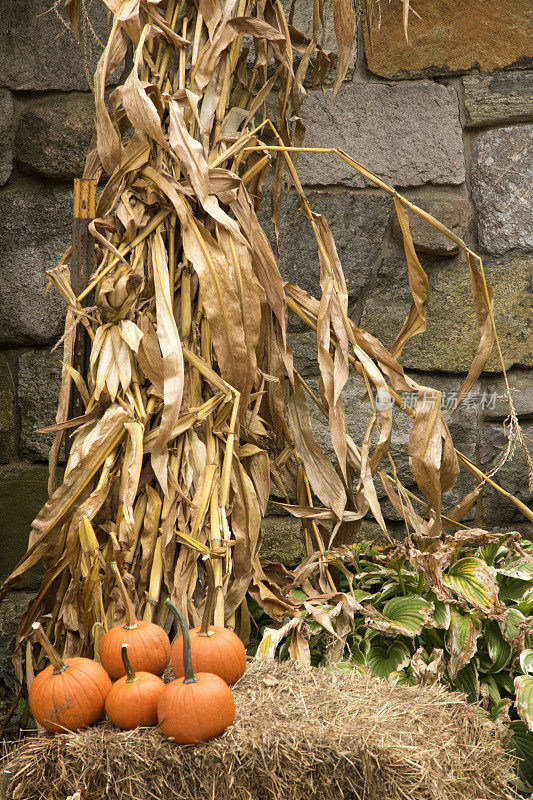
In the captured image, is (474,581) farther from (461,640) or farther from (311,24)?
(311,24)

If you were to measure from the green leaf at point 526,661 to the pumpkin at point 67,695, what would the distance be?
0.71 meters

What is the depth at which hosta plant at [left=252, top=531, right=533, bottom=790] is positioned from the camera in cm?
125

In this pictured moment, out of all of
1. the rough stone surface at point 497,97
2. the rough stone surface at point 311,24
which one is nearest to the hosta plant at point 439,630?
the rough stone surface at point 497,97

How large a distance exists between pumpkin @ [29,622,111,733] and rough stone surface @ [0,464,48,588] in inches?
32.9

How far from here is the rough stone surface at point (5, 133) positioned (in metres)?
1.75

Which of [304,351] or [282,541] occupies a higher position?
[304,351]

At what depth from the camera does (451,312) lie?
1841 mm

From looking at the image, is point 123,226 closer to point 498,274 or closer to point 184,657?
point 184,657

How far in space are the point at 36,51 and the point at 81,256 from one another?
757 mm

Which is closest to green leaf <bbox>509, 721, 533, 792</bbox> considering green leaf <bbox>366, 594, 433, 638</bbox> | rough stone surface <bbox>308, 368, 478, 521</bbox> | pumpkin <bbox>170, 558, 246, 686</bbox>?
green leaf <bbox>366, 594, 433, 638</bbox>

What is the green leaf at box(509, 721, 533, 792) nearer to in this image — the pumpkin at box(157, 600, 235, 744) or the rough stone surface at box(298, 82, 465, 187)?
the pumpkin at box(157, 600, 235, 744)

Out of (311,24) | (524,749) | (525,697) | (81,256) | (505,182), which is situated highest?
(311,24)

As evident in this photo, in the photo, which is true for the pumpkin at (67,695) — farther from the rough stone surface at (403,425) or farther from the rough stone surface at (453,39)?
the rough stone surface at (453,39)

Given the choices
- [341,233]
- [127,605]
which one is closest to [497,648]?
[127,605]
